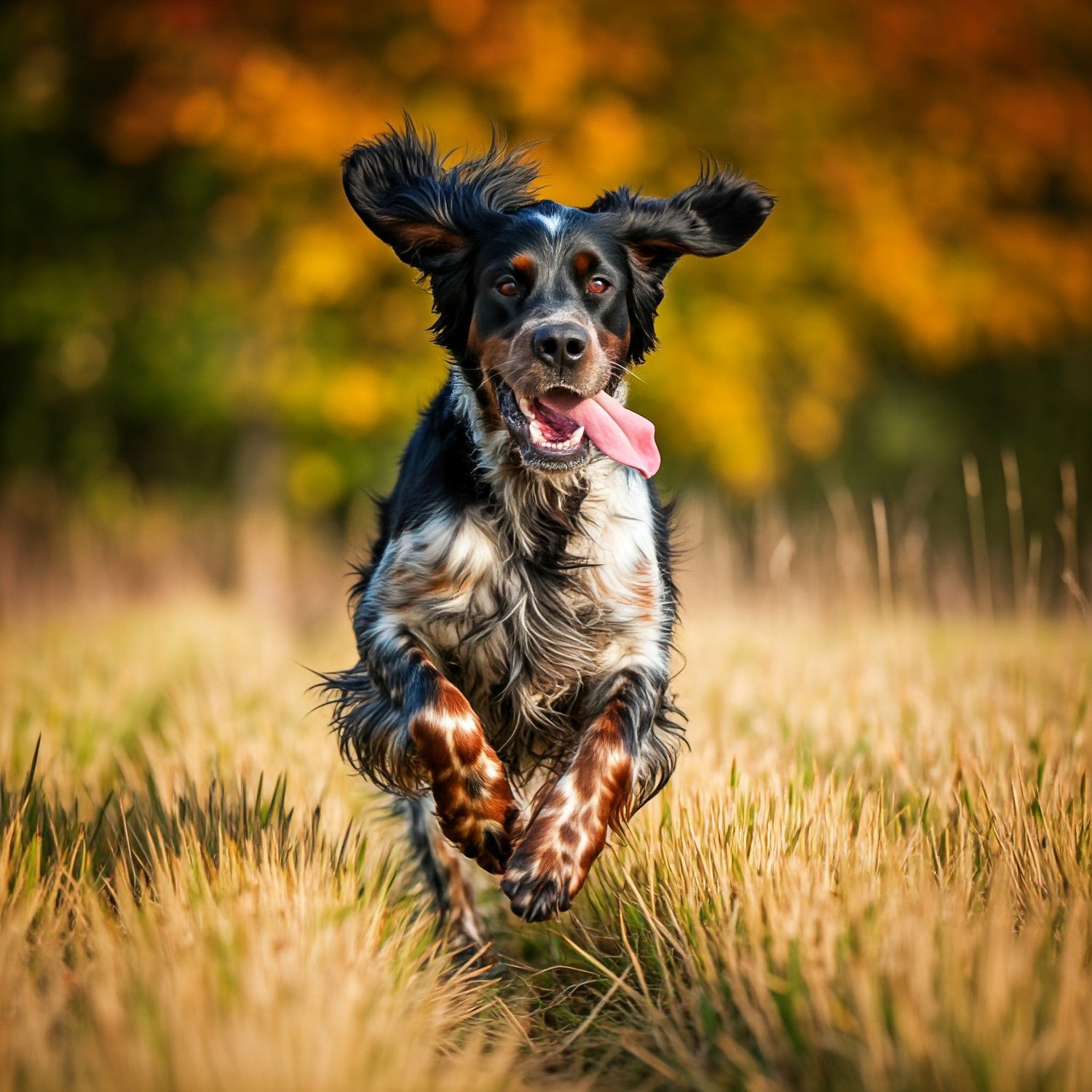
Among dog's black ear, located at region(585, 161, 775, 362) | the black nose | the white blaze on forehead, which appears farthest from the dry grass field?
the white blaze on forehead

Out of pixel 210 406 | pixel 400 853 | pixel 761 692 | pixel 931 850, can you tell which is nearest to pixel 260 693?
pixel 400 853

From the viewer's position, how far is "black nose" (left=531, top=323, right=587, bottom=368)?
2994mm

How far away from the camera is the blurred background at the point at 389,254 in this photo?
888 centimetres

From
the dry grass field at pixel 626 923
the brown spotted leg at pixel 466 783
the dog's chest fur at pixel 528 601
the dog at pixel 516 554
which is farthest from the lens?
the dog's chest fur at pixel 528 601

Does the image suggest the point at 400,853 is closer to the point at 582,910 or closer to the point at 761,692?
the point at 582,910

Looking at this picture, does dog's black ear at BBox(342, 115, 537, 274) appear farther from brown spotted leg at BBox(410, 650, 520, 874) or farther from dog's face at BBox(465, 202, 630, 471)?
brown spotted leg at BBox(410, 650, 520, 874)

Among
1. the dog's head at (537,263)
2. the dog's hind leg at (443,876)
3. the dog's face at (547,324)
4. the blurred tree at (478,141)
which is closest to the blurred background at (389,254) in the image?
the blurred tree at (478,141)

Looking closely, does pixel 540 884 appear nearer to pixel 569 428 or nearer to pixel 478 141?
pixel 569 428

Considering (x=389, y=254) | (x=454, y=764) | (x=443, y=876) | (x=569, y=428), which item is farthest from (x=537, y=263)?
(x=389, y=254)

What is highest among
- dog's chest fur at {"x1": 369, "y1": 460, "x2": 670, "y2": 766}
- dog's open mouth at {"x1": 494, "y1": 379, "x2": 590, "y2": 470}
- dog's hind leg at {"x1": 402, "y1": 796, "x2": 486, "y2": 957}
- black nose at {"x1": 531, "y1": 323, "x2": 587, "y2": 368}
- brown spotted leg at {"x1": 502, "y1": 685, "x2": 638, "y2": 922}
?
black nose at {"x1": 531, "y1": 323, "x2": 587, "y2": 368}

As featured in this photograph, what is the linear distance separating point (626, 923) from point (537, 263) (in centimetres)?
164

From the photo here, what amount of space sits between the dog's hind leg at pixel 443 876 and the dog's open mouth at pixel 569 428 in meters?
1.03

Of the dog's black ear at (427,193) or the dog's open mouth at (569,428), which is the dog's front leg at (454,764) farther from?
the dog's black ear at (427,193)

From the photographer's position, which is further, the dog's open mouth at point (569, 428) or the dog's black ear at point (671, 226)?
the dog's black ear at point (671, 226)
